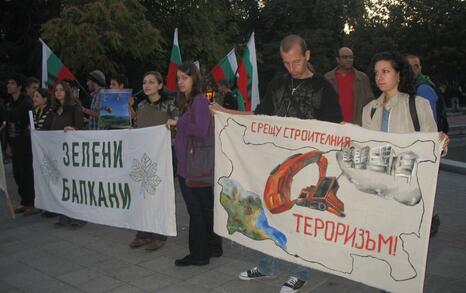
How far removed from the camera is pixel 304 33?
32.4 m

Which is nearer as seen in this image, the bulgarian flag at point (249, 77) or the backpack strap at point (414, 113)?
the backpack strap at point (414, 113)

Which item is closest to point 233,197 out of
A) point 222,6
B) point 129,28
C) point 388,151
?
point 388,151

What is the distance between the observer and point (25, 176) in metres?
6.71

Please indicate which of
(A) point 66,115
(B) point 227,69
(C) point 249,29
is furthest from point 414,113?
(C) point 249,29

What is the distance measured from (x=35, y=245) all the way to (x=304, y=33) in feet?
96.1

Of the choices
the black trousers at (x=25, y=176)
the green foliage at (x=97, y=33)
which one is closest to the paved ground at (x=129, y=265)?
the black trousers at (x=25, y=176)

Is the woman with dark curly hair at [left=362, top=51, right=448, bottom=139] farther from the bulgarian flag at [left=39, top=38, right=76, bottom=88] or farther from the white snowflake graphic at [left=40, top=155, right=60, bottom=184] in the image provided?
the bulgarian flag at [left=39, top=38, right=76, bottom=88]

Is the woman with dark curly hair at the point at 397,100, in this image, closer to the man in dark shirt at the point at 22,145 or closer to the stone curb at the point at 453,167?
the man in dark shirt at the point at 22,145

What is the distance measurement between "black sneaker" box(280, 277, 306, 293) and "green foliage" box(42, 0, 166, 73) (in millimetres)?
9812

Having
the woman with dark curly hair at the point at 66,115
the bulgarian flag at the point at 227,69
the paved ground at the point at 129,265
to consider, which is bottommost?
the paved ground at the point at 129,265

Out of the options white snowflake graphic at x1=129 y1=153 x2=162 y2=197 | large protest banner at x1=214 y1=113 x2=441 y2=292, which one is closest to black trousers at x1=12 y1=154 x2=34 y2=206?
white snowflake graphic at x1=129 y1=153 x2=162 y2=197

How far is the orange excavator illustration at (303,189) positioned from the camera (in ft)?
10.9

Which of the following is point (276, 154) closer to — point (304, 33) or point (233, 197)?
point (233, 197)

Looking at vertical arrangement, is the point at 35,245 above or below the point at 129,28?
below
